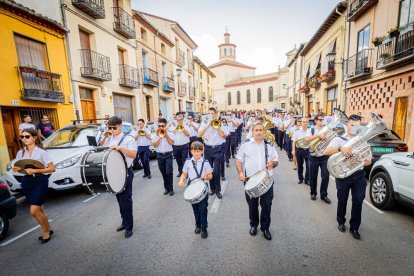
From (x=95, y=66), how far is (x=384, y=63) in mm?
14831

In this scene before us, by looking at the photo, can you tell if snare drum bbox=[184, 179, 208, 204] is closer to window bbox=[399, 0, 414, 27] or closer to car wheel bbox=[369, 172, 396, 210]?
car wheel bbox=[369, 172, 396, 210]

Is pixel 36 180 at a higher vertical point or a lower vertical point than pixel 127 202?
higher

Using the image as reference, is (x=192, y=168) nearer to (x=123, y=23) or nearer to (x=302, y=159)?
(x=302, y=159)

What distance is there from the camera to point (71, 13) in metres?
10.5

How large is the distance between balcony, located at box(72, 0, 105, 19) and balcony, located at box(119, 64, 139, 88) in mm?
3302

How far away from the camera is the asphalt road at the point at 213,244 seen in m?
2.87

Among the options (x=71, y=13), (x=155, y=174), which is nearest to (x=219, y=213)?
(x=155, y=174)

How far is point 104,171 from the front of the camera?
309 centimetres

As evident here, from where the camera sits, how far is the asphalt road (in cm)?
287

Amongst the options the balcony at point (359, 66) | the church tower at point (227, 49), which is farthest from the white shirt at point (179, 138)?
the church tower at point (227, 49)

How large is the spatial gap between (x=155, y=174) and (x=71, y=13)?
9.45m

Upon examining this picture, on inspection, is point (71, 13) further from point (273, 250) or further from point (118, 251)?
point (273, 250)

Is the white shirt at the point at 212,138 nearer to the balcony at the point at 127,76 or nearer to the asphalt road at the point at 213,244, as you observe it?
the asphalt road at the point at 213,244

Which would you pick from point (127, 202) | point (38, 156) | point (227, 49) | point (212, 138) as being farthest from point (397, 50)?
point (227, 49)
